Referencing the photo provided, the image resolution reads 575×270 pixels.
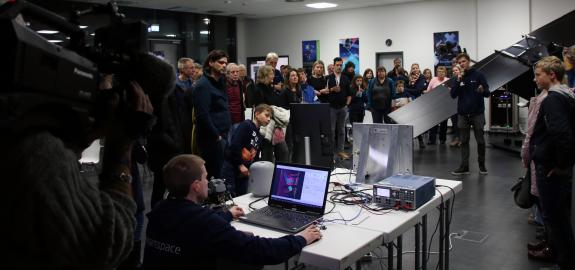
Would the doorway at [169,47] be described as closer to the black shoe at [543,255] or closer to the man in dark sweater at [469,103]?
the man in dark sweater at [469,103]

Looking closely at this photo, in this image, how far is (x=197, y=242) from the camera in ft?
6.21

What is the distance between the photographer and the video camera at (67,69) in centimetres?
85

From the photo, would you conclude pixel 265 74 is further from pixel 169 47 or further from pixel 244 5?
pixel 169 47

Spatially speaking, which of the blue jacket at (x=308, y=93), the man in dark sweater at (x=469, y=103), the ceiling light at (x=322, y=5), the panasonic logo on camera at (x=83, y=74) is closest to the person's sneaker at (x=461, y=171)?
the man in dark sweater at (x=469, y=103)

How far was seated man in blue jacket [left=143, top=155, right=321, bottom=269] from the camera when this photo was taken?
6.24 ft

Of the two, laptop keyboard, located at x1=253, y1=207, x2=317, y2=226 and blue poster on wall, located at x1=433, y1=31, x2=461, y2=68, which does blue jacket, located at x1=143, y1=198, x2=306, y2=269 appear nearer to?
laptop keyboard, located at x1=253, y1=207, x2=317, y2=226

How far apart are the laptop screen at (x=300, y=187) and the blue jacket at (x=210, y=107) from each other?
1.79 metres

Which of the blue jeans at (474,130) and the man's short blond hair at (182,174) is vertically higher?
the man's short blond hair at (182,174)

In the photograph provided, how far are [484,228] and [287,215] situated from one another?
95.6 inches

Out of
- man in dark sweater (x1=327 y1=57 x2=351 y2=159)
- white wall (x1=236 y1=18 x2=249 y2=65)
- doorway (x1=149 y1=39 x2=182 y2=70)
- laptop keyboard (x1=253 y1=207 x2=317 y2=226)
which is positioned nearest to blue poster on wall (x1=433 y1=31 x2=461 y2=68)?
man in dark sweater (x1=327 y1=57 x2=351 y2=159)

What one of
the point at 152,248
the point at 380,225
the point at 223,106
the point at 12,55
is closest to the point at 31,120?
the point at 12,55

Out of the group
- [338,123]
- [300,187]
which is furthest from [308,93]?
[300,187]

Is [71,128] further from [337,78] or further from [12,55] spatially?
[337,78]

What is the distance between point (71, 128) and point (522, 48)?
6.56m
